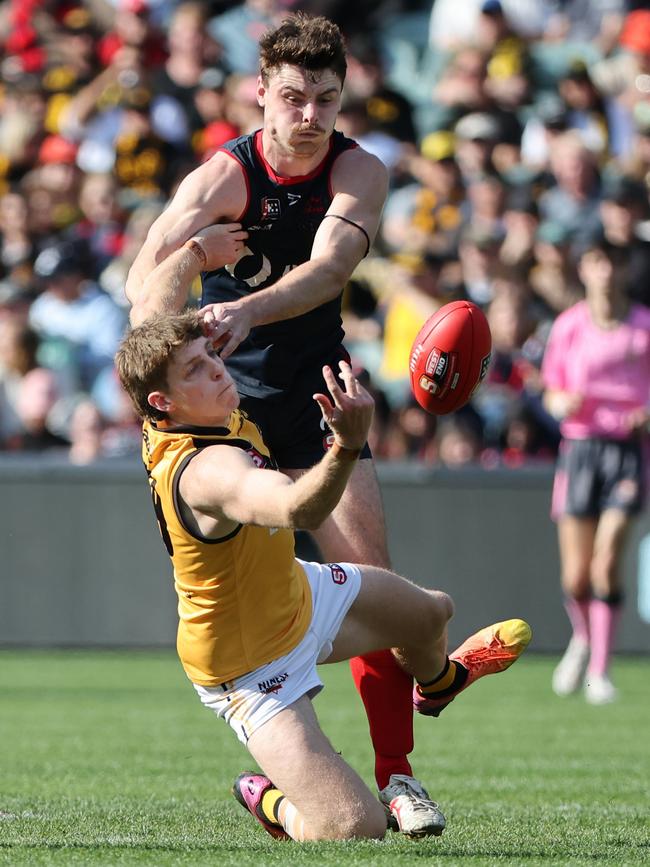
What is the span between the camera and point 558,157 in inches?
505

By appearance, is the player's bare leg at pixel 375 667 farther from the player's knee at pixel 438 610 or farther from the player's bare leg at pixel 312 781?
the player's bare leg at pixel 312 781

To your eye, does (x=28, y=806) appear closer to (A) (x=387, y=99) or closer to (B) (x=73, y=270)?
(B) (x=73, y=270)

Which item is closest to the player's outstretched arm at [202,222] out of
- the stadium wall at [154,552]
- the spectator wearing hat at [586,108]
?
the stadium wall at [154,552]

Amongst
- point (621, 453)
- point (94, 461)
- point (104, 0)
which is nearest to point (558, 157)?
point (621, 453)

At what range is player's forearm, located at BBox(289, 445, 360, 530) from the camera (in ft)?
13.7

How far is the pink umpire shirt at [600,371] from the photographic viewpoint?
1027 centimetres

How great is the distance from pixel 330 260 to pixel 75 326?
7996 mm

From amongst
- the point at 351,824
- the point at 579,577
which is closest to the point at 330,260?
the point at 351,824

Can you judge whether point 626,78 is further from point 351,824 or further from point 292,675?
point 351,824

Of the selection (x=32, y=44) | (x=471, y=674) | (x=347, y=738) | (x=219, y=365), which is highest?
(x=32, y=44)

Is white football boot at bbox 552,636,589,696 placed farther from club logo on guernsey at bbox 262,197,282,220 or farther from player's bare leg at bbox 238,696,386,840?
player's bare leg at bbox 238,696,386,840

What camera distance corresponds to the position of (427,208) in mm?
13281

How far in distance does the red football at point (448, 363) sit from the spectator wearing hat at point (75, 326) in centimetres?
739

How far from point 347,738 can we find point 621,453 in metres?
3.22
